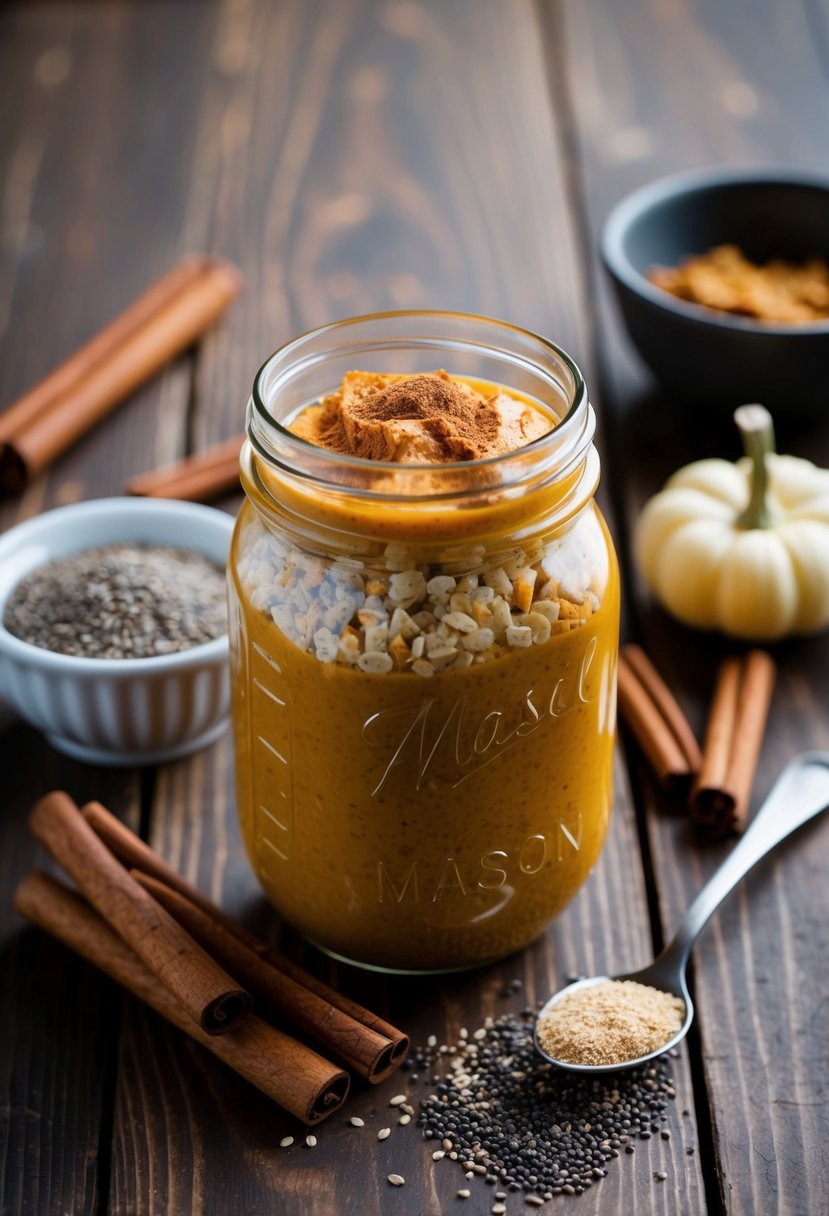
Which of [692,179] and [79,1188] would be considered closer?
[79,1188]

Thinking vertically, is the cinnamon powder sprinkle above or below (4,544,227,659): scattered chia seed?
below

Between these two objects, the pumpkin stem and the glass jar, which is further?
the pumpkin stem

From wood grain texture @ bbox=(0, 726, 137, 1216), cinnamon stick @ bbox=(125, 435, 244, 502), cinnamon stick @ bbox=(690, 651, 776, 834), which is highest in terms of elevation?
cinnamon stick @ bbox=(125, 435, 244, 502)

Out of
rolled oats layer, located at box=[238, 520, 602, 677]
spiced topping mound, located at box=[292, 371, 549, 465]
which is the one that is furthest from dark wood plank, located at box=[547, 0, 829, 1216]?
spiced topping mound, located at box=[292, 371, 549, 465]

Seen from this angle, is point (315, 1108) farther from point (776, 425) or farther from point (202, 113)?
point (202, 113)

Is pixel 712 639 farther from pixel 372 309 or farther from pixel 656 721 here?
pixel 372 309

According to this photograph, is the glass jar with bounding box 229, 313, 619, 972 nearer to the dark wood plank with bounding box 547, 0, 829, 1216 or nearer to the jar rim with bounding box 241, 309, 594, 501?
the jar rim with bounding box 241, 309, 594, 501

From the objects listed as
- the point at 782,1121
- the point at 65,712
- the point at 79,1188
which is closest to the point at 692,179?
the point at 65,712
